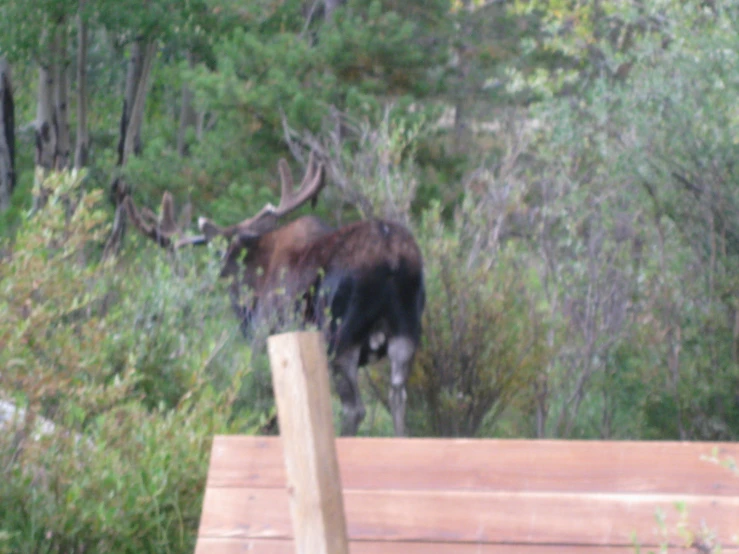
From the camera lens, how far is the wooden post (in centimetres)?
245

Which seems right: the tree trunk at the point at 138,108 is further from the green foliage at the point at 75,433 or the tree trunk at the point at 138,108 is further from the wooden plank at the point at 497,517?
the wooden plank at the point at 497,517

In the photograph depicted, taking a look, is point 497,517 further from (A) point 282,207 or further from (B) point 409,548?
(A) point 282,207

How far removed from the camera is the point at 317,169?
1046cm

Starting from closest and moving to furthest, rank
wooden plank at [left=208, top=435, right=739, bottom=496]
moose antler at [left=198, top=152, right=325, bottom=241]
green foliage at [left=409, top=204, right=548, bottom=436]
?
wooden plank at [left=208, top=435, right=739, bottom=496]
green foliage at [left=409, top=204, right=548, bottom=436]
moose antler at [left=198, top=152, right=325, bottom=241]

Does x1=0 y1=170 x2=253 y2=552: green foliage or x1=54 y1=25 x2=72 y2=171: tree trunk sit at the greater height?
x1=0 y1=170 x2=253 y2=552: green foliage

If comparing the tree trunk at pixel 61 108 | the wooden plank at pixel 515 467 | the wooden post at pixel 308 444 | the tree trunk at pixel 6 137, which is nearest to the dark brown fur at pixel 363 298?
the wooden plank at pixel 515 467

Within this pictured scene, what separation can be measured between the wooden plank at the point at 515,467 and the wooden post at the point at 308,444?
102 cm

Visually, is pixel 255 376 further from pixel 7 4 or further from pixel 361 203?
pixel 7 4

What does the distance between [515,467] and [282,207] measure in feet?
22.5

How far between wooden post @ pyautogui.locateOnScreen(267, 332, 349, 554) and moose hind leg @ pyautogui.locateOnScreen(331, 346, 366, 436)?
5.56 meters

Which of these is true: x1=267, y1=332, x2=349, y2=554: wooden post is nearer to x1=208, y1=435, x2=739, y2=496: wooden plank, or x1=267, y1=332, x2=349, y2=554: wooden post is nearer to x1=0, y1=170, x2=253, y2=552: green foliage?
x1=208, y1=435, x2=739, y2=496: wooden plank

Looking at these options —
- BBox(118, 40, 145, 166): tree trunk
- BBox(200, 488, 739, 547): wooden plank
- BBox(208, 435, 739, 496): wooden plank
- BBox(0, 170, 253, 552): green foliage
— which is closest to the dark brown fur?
BBox(0, 170, 253, 552): green foliage

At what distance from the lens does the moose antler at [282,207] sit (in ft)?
31.1

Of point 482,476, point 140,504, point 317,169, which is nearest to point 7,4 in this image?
point 317,169
